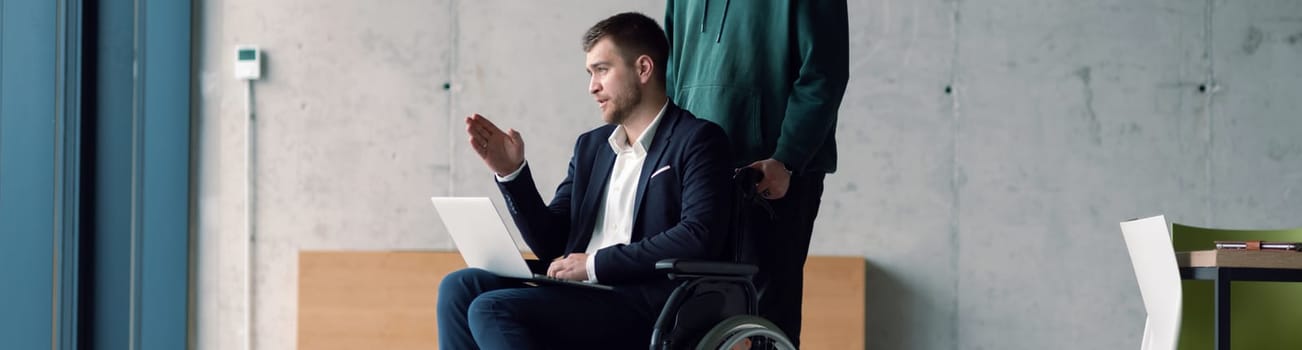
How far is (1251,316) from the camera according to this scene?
119 inches

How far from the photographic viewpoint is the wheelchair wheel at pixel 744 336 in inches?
82.7

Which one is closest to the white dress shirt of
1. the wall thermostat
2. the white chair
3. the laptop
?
the laptop

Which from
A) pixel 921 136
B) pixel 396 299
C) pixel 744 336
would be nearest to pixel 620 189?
pixel 744 336

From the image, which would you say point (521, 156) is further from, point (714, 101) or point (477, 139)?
point (714, 101)

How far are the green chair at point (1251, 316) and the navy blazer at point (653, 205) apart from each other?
4.57ft

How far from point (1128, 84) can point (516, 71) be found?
229 centimetres

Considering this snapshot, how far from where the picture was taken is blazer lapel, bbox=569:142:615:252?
2.44 metres

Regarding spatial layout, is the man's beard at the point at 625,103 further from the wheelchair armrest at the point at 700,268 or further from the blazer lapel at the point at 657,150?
the wheelchair armrest at the point at 700,268

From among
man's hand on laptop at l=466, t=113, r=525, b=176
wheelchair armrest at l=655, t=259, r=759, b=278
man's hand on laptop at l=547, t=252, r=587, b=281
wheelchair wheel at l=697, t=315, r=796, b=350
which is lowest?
wheelchair wheel at l=697, t=315, r=796, b=350

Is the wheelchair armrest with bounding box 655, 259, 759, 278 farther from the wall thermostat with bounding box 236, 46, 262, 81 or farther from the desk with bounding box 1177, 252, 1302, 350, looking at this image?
the wall thermostat with bounding box 236, 46, 262, 81

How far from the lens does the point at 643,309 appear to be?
223 cm

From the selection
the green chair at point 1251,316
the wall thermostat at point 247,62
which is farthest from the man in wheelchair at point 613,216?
the wall thermostat at point 247,62

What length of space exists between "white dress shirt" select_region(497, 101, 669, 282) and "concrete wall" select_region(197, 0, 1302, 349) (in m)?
2.36

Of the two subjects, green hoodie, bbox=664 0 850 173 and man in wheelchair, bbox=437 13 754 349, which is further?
green hoodie, bbox=664 0 850 173
